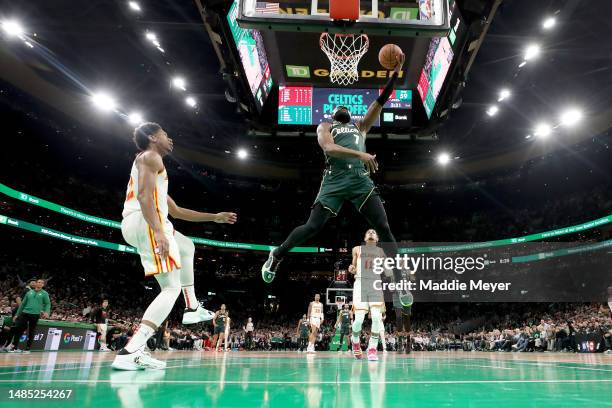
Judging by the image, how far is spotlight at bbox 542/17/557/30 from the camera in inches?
442

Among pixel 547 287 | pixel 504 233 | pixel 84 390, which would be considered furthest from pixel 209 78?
pixel 547 287

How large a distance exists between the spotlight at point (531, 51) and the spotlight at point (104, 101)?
54.2 ft

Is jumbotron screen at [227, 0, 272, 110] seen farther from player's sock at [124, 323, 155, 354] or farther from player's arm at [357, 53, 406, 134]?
player's sock at [124, 323, 155, 354]

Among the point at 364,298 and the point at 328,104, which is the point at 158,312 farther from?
the point at 328,104

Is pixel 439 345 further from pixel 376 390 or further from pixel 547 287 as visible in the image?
pixel 376 390

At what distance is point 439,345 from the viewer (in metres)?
23.2

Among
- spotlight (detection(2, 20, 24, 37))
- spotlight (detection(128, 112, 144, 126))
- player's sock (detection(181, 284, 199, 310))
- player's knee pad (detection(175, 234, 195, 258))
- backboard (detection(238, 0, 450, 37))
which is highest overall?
spotlight (detection(128, 112, 144, 126))

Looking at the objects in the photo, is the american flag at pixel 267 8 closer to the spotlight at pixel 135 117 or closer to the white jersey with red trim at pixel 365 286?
the white jersey with red trim at pixel 365 286

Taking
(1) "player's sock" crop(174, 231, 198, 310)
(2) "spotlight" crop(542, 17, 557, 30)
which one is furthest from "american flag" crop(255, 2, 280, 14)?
(2) "spotlight" crop(542, 17, 557, 30)

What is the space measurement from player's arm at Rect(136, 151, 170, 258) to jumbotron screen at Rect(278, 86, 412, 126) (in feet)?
20.9

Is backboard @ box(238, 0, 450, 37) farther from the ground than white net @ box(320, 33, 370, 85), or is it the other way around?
white net @ box(320, 33, 370, 85)

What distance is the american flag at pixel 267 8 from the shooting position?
5.96m

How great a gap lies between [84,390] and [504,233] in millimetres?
29329

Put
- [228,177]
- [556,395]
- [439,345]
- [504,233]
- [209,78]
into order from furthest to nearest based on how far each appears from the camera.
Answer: [228,177] < [504,233] < [439,345] < [209,78] < [556,395]
